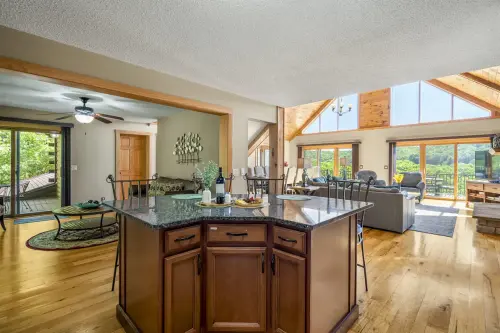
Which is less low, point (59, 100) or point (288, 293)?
point (59, 100)

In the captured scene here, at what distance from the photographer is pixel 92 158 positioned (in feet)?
21.0

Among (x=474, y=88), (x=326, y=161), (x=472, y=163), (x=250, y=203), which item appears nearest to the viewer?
(x=250, y=203)

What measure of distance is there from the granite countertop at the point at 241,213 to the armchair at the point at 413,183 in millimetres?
6825

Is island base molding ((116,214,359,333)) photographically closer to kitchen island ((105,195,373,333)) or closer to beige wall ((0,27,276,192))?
kitchen island ((105,195,373,333))

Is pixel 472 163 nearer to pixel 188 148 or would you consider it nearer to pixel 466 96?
pixel 466 96

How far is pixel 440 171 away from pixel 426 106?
211 cm

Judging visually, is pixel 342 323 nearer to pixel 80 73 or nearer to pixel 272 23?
pixel 272 23

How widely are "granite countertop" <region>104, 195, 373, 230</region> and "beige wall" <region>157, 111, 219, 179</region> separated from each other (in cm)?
206

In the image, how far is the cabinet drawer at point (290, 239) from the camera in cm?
146

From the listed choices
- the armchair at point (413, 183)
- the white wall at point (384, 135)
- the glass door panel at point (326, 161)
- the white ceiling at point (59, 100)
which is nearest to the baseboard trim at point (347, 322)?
the white ceiling at point (59, 100)

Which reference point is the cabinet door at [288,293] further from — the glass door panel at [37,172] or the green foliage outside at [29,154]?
the green foliage outside at [29,154]

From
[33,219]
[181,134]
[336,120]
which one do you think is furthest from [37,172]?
[336,120]

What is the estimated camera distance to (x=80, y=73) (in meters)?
2.49

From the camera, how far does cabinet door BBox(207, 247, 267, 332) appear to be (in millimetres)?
1626
